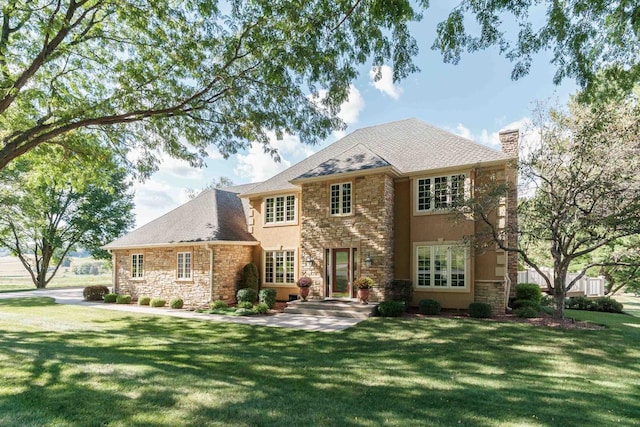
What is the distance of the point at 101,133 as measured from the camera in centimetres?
1219

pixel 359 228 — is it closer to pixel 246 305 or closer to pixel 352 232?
pixel 352 232

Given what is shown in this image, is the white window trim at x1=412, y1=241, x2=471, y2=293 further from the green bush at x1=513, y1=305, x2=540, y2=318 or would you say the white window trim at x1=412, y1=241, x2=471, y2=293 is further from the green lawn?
the green lawn

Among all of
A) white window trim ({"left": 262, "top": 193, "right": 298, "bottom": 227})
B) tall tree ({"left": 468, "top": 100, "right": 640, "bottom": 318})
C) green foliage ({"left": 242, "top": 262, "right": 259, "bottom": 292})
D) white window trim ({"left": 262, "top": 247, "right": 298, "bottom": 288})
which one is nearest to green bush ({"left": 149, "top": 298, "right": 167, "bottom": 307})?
green foliage ({"left": 242, "top": 262, "right": 259, "bottom": 292})

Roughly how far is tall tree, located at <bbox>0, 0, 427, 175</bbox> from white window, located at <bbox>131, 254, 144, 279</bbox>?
8.16 m

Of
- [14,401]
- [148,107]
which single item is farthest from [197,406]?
[148,107]

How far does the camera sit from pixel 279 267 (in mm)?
17094

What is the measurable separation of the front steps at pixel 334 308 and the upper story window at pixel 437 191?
4.64 m

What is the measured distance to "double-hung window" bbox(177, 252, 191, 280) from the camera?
665 inches

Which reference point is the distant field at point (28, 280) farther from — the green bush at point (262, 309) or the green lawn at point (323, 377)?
the green lawn at point (323, 377)

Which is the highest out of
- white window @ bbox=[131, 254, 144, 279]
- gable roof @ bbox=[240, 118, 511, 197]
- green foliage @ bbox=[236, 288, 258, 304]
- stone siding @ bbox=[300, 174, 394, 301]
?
gable roof @ bbox=[240, 118, 511, 197]

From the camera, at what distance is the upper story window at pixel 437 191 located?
13062 millimetres

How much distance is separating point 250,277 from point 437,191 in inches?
375

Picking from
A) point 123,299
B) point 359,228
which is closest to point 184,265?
point 123,299

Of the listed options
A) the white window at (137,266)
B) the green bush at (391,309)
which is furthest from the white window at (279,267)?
the white window at (137,266)
